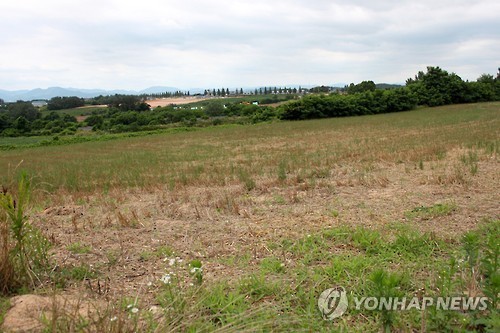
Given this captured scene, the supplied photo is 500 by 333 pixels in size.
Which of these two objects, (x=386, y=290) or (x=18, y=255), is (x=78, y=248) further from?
(x=386, y=290)

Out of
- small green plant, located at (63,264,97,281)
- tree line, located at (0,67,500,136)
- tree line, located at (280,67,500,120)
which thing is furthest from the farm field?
tree line, located at (0,67,500,136)

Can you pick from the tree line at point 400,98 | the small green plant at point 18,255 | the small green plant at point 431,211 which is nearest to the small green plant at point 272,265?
the small green plant at point 18,255

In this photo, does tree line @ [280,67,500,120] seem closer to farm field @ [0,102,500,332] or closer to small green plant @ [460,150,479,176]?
small green plant @ [460,150,479,176]

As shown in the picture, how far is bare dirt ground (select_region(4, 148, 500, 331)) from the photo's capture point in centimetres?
404

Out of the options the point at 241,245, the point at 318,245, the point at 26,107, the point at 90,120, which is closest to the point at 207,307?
the point at 241,245

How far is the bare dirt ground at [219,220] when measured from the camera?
404cm

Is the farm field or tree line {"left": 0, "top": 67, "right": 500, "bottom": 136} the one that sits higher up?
tree line {"left": 0, "top": 67, "right": 500, "bottom": 136}

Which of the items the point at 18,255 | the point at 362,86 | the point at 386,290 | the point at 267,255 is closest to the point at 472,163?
the point at 267,255

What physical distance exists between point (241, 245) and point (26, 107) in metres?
100

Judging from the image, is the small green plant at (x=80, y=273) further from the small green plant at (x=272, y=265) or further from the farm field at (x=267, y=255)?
the small green plant at (x=272, y=265)

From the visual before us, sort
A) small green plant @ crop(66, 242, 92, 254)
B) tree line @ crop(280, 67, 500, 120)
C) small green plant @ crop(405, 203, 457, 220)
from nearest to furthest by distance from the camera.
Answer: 1. small green plant @ crop(66, 242, 92, 254)
2. small green plant @ crop(405, 203, 457, 220)
3. tree line @ crop(280, 67, 500, 120)

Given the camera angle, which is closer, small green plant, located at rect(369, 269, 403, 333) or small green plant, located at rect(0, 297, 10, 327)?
small green plant, located at rect(369, 269, 403, 333)

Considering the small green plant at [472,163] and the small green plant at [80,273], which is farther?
the small green plant at [472,163]

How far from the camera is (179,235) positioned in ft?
17.1
